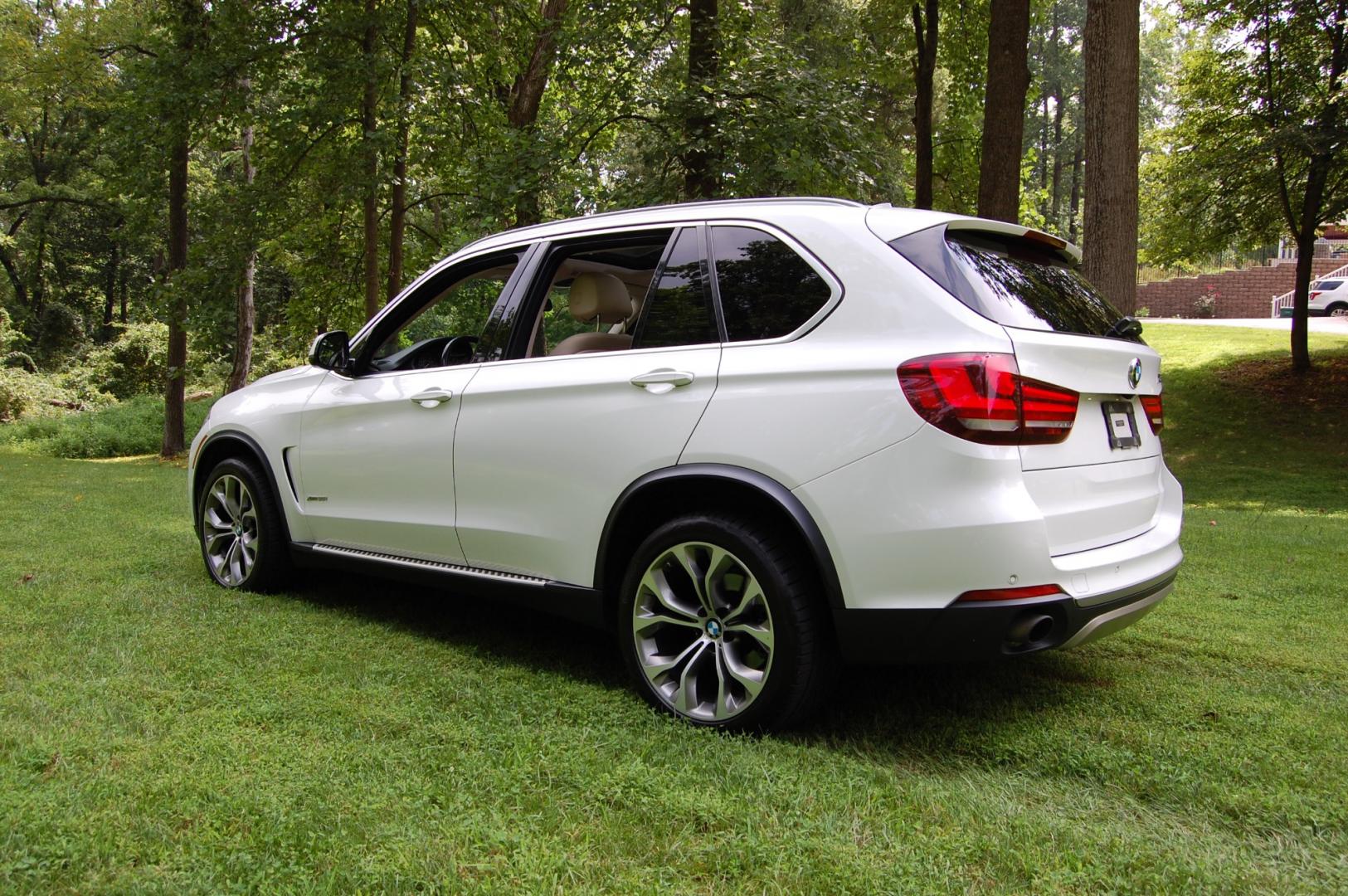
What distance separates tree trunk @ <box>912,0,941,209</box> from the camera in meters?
15.5

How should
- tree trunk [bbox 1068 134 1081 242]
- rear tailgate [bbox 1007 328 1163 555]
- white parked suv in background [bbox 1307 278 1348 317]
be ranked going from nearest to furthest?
rear tailgate [bbox 1007 328 1163 555]
white parked suv in background [bbox 1307 278 1348 317]
tree trunk [bbox 1068 134 1081 242]

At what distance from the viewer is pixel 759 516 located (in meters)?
3.34

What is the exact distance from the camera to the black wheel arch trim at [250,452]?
207 inches

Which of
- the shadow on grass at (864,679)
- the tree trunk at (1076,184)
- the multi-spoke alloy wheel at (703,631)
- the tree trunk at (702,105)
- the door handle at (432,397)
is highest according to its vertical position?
the tree trunk at (1076,184)

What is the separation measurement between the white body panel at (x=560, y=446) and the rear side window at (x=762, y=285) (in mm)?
180

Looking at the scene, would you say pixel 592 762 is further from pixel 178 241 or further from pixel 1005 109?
pixel 178 241

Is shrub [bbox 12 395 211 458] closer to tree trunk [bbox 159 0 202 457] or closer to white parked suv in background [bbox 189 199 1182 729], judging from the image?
tree trunk [bbox 159 0 202 457]

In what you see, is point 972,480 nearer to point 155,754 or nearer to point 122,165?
point 155,754

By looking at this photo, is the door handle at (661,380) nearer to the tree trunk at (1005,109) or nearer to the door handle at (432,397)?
the door handle at (432,397)

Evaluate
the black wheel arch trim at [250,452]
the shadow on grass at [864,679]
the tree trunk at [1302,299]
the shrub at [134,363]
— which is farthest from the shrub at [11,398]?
the tree trunk at [1302,299]

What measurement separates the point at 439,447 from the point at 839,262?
1.98 m

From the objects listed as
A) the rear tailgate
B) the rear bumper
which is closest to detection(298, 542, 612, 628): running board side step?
the rear bumper

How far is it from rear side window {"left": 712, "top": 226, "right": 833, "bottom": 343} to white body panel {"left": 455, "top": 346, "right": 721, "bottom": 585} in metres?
0.18

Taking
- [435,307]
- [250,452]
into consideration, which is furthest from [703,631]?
[250,452]
